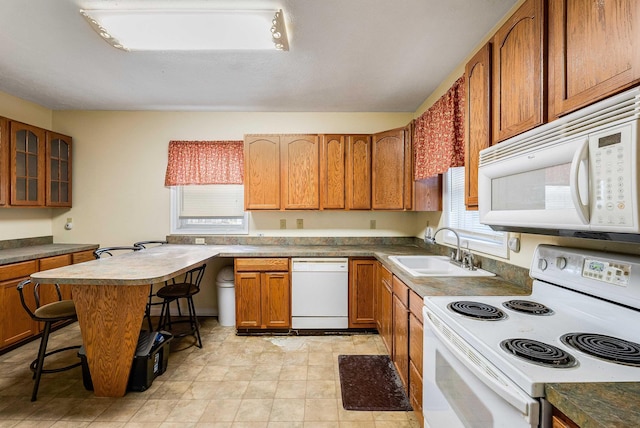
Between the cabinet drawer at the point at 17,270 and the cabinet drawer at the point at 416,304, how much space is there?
135 inches

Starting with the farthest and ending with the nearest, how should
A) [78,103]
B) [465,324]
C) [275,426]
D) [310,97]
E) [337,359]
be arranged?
[78,103]
[310,97]
[337,359]
[275,426]
[465,324]

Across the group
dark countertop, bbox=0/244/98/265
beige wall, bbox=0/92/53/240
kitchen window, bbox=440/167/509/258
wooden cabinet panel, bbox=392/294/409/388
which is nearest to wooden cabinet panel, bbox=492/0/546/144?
kitchen window, bbox=440/167/509/258

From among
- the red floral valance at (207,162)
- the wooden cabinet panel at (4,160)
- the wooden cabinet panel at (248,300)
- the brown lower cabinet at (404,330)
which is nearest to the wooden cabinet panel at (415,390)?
the brown lower cabinet at (404,330)

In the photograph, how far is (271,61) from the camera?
2.37 metres

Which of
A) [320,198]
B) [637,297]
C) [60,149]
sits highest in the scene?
[60,149]

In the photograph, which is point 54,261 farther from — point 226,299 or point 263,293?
point 263,293

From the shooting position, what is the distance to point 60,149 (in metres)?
3.47

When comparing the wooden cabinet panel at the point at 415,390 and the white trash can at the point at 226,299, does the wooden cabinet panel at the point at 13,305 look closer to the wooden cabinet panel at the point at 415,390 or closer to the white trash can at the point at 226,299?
the white trash can at the point at 226,299

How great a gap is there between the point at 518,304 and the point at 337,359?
5.48 feet

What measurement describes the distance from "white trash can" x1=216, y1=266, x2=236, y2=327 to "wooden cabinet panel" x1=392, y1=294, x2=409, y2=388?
183 centimetres

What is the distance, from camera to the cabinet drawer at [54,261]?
292cm

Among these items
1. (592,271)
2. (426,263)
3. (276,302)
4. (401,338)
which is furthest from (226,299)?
(592,271)

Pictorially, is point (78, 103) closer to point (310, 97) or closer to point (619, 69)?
point (310, 97)

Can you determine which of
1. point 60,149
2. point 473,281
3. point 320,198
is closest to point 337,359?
point 473,281
